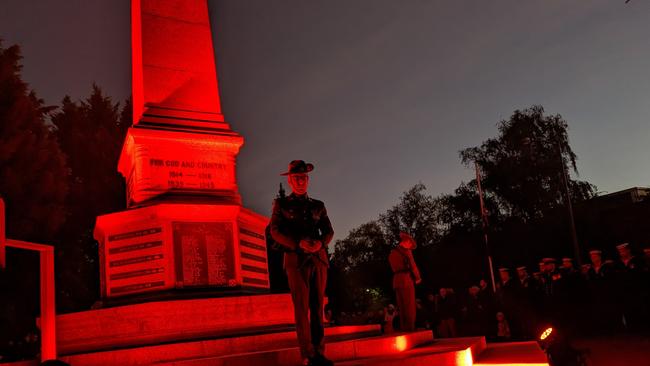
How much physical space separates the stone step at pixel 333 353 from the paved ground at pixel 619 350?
2.24 meters

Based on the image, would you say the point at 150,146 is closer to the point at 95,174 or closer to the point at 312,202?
the point at 312,202

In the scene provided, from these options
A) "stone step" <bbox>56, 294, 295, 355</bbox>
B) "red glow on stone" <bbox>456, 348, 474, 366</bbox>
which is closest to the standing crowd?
"red glow on stone" <bbox>456, 348, 474, 366</bbox>

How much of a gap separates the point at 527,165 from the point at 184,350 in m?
37.6

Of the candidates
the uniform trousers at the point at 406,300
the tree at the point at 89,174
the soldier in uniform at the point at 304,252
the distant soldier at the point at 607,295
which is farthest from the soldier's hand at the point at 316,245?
the tree at the point at 89,174

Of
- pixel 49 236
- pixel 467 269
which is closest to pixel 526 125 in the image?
pixel 467 269

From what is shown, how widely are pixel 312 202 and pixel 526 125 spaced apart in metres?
39.9

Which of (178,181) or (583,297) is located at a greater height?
(178,181)

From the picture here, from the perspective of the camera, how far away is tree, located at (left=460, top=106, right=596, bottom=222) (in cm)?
4131

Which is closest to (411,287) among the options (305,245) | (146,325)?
(146,325)

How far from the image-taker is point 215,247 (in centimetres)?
1136

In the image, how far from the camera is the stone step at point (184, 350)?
8.16m

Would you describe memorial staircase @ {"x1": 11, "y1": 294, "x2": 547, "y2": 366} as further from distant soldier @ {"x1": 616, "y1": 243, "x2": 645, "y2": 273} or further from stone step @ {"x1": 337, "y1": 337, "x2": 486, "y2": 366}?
distant soldier @ {"x1": 616, "y1": 243, "x2": 645, "y2": 273}

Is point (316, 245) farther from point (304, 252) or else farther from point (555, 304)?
point (555, 304)

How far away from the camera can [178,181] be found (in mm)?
11930
